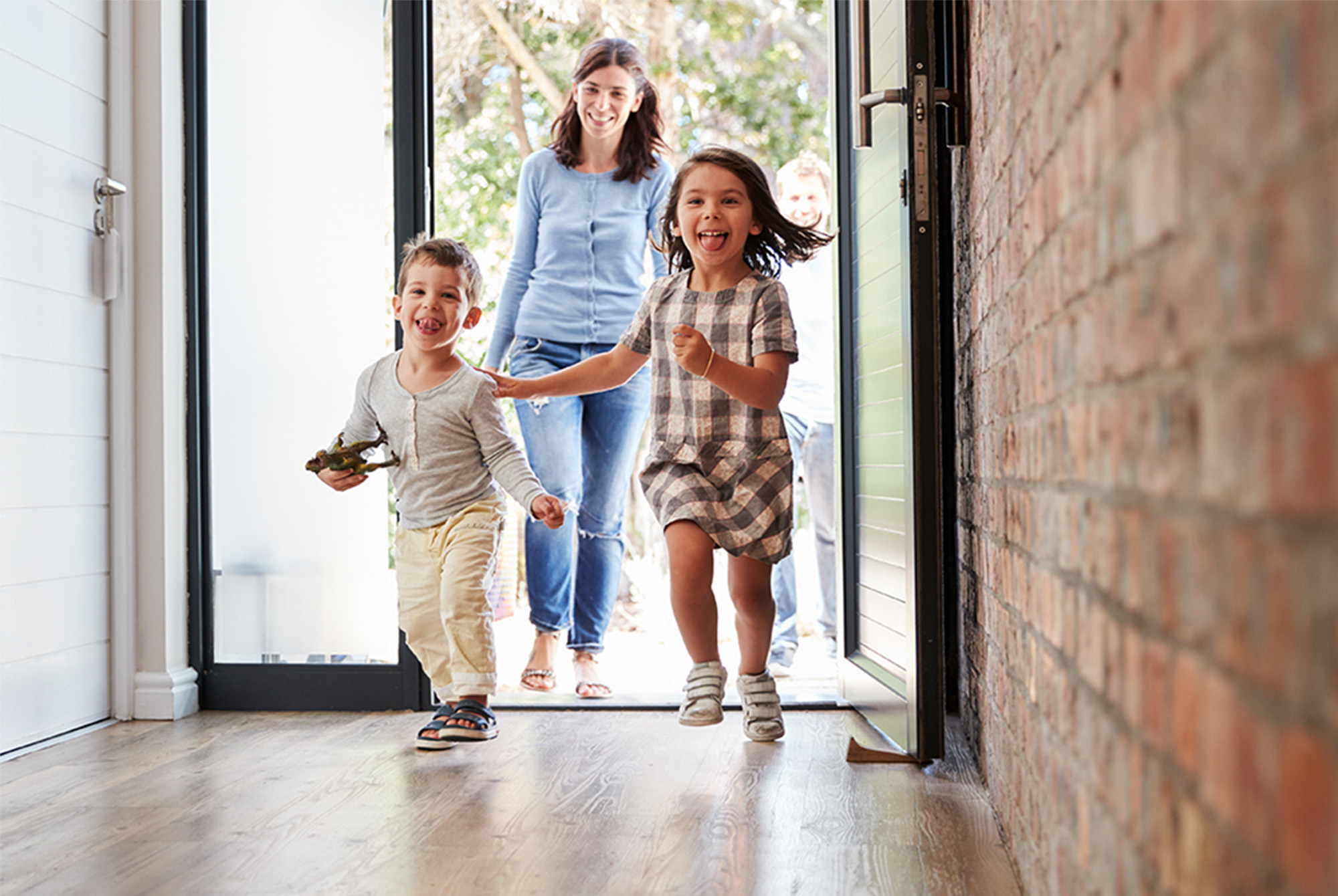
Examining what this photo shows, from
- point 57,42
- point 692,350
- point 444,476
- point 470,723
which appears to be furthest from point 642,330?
point 57,42

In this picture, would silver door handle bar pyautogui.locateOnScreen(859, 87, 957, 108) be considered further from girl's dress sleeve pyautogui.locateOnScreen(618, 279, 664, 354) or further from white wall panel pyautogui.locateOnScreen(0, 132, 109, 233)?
white wall panel pyautogui.locateOnScreen(0, 132, 109, 233)

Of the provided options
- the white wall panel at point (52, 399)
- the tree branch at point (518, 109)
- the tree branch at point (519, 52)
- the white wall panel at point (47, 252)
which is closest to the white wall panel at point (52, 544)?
the white wall panel at point (52, 399)

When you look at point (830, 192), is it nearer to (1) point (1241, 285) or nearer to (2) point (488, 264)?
(1) point (1241, 285)

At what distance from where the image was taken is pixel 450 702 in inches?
89.7

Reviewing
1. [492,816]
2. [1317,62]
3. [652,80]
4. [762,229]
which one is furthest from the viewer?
[652,80]

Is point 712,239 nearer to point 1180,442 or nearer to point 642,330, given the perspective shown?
point 642,330

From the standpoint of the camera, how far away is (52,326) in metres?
2.35

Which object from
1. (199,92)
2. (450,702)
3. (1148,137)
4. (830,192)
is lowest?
(450,702)

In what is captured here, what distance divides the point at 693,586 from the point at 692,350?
48cm

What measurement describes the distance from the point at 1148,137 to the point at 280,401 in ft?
7.63

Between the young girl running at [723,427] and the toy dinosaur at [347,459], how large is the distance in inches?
11.5

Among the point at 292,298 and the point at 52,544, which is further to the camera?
the point at 292,298

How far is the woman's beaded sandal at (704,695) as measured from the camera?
86.3 inches

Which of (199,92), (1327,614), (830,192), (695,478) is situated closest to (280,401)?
(199,92)
